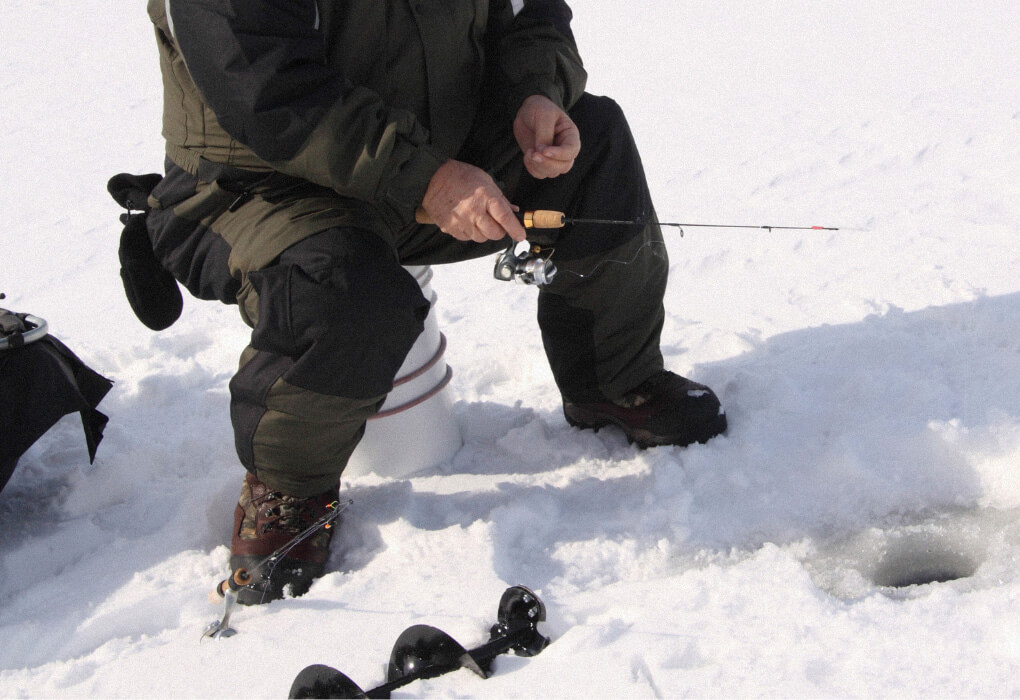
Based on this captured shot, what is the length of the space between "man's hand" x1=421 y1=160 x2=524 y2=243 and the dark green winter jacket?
3cm

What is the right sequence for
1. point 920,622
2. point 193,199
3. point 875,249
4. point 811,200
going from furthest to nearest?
1. point 811,200
2. point 875,249
3. point 193,199
4. point 920,622

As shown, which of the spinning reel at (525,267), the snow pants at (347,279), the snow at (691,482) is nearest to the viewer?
the snow at (691,482)

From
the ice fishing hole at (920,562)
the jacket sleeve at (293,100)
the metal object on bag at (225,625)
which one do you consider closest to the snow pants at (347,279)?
the jacket sleeve at (293,100)

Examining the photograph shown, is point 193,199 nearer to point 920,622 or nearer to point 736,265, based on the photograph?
point 920,622

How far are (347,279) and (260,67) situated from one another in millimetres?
398

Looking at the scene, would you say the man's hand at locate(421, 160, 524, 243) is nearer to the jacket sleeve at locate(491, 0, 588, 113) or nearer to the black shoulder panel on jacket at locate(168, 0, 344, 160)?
the black shoulder panel on jacket at locate(168, 0, 344, 160)

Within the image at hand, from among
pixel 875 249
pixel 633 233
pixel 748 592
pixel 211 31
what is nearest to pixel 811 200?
pixel 875 249

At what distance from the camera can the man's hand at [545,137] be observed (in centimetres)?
188

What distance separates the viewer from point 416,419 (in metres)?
2.20

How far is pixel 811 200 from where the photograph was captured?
3359 millimetres

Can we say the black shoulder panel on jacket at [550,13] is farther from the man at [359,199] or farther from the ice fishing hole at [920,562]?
the ice fishing hole at [920,562]

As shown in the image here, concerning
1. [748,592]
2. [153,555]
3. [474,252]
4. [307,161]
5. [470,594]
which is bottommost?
[153,555]

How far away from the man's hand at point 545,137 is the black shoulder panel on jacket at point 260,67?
0.44m

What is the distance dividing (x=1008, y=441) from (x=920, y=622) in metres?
0.73
